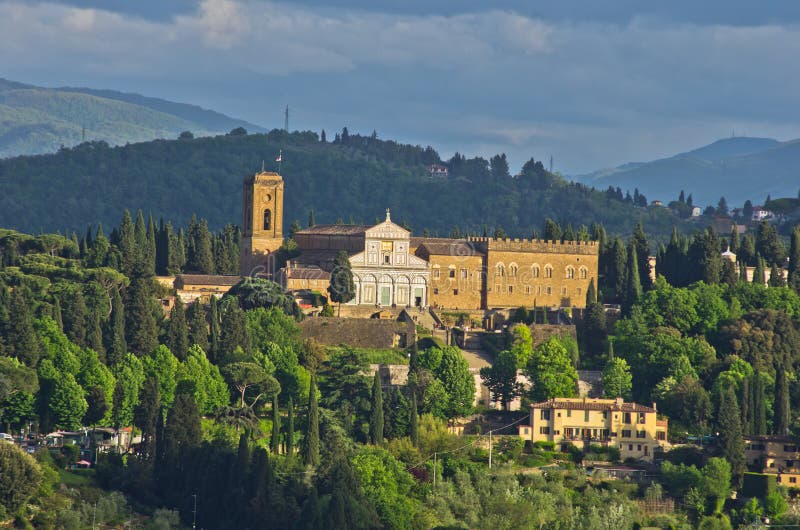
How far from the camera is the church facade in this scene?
297 feet

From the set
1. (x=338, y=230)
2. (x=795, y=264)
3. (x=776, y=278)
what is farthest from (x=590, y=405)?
(x=795, y=264)

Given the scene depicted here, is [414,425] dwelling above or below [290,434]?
above

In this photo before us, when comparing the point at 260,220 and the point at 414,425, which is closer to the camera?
the point at 414,425

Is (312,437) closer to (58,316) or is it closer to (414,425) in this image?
(414,425)

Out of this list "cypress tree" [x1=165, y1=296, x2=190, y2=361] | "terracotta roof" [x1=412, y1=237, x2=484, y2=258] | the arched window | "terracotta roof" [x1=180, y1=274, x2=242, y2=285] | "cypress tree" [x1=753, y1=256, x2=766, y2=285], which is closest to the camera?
"cypress tree" [x1=165, y1=296, x2=190, y2=361]

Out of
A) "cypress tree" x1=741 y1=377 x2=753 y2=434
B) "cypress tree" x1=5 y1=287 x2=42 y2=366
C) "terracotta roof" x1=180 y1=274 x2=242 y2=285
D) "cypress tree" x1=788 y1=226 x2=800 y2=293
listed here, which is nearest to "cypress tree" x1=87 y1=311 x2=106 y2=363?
"cypress tree" x1=5 y1=287 x2=42 y2=366

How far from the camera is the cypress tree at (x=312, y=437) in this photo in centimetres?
6538

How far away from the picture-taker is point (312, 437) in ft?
217

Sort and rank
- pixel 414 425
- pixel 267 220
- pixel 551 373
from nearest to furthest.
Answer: pixel 414 425
pixel 551 373
pixel 267 220

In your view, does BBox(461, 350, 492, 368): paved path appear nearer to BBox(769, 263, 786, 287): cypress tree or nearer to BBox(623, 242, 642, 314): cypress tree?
BBox(623, 242, 642, 314): cypress tree

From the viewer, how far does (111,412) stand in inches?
2625

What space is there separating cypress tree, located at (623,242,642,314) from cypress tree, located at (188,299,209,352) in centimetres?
2473

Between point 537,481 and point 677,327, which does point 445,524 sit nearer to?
point 537,481

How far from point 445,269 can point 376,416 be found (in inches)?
927
